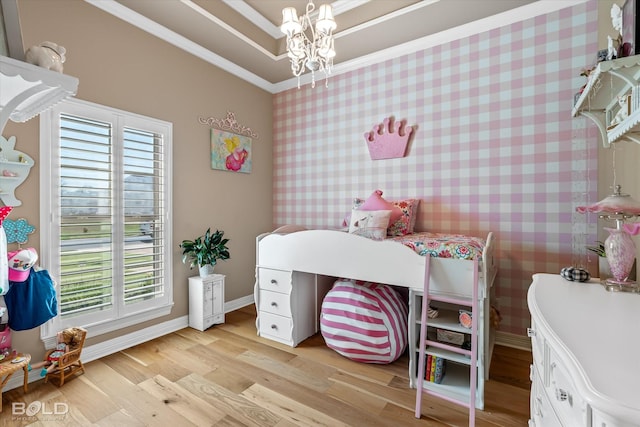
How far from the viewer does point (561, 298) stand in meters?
1.01

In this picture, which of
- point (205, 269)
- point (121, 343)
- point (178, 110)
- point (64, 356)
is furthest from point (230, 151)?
point (64, 356)

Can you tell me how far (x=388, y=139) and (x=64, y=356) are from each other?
10.1ft

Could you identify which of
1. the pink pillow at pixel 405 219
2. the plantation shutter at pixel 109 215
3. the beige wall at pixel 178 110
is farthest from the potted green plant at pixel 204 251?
the pink pillow at pixel 405 219

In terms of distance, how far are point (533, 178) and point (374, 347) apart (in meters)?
1.82

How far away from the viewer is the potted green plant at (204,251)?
8.97 ft

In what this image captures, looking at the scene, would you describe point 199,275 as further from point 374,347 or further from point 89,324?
point 374,347

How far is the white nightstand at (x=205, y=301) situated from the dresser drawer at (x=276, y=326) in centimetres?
53

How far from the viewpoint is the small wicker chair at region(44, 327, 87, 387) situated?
1899 millimetres

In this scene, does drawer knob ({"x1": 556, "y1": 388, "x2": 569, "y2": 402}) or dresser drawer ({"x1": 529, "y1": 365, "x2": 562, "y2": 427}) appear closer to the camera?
drawer knob ({"x1": 556, "y1": 388, "x2": 569, "y2": 402})

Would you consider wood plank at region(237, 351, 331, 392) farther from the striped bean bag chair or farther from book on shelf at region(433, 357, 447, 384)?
book on shelf at region(433, 357, 447, 384)

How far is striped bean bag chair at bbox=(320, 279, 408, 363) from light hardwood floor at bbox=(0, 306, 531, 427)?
106 millimetres

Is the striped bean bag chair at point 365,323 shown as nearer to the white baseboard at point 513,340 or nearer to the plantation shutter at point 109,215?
the white baseboard at point 513,340

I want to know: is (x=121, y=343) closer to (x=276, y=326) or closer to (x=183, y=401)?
(x=183, y=401)

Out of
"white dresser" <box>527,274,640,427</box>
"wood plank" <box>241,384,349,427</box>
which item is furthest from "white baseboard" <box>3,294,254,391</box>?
"white dresser" <box>527,274,640,427</box>
